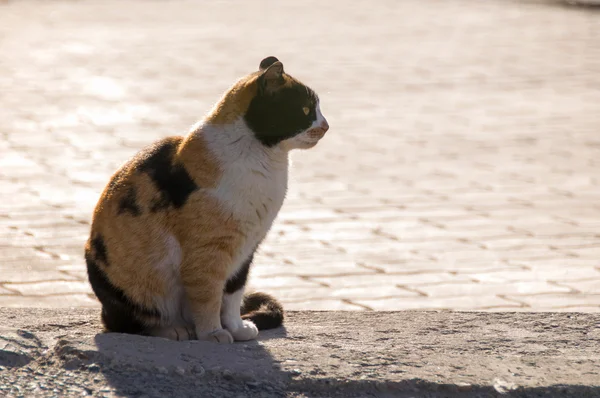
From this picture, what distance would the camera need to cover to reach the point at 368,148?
8469 millimetres

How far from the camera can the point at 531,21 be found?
1777cm

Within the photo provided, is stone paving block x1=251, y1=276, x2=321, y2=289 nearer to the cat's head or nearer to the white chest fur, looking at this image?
the white chest fur

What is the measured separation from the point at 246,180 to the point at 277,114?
0.94 feet

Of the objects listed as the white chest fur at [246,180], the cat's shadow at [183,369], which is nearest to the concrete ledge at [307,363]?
the cat's shadow at [183,369]

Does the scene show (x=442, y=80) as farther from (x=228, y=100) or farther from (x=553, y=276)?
(x=228, y=100)

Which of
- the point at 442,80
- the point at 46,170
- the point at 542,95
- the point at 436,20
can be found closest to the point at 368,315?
the point at 46,170

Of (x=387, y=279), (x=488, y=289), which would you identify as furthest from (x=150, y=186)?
(x=488, y=289)

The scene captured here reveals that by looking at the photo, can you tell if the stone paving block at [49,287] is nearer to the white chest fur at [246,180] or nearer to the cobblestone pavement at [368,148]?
the cobblestone pavement at [368,148]

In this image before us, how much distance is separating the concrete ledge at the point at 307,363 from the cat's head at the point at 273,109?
81 cm

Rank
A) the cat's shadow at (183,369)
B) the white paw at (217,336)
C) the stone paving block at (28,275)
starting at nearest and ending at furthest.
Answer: the cat's shadow at (183,369), the white paw at (217,336), the stone paving block at (28,275)

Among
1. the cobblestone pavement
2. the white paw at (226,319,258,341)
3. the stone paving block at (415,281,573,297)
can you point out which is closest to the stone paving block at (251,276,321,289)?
the cobblestone pavement

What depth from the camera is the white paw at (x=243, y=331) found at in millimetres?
3904

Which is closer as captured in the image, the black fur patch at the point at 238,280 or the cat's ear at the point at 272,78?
the cat's ear at the point at 272,78

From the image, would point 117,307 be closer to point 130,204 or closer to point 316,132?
point 130,204
